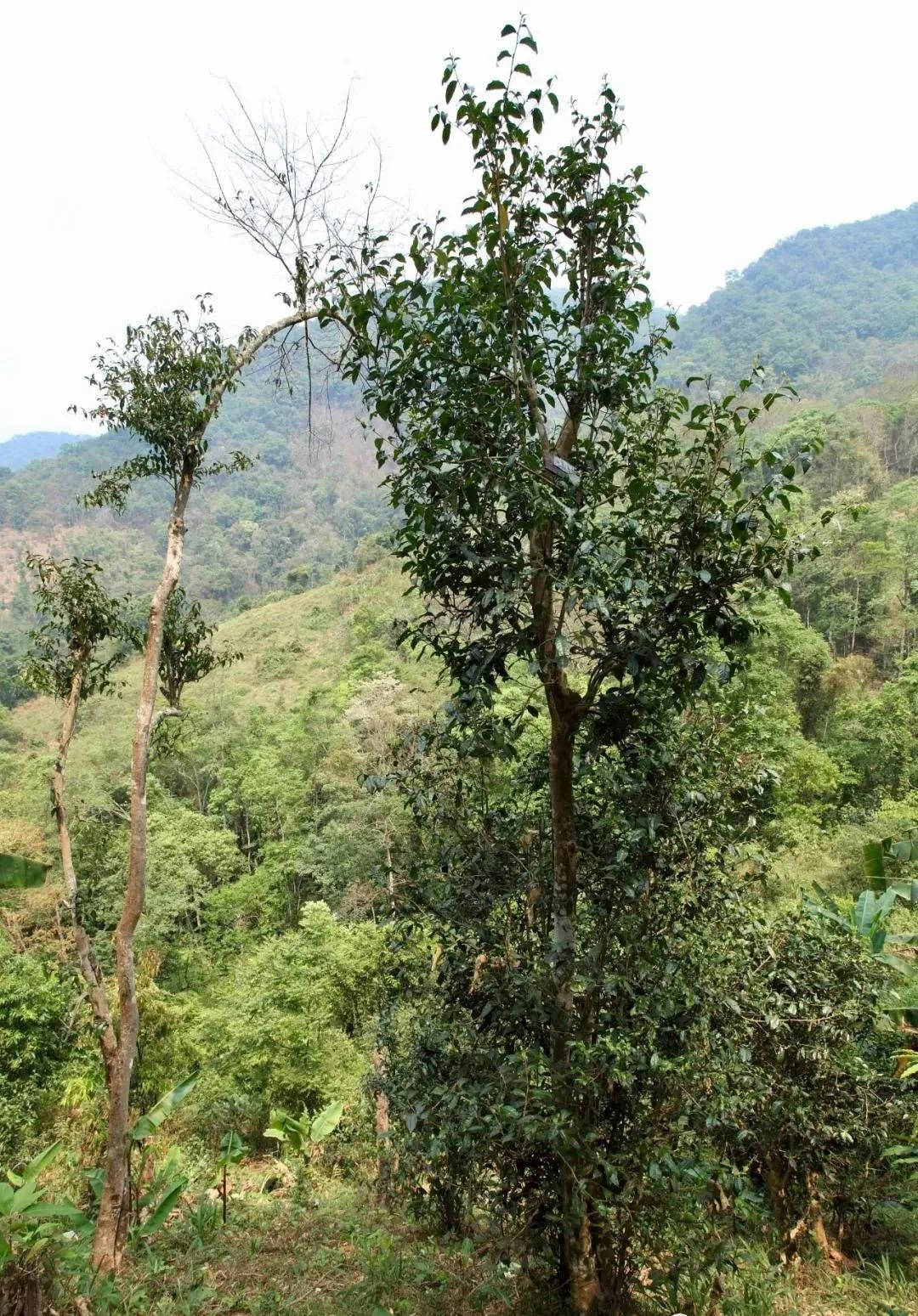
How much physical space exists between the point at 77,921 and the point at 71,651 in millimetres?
2215

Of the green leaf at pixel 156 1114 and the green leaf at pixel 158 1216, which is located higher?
the green leaf at pixel 156 1114

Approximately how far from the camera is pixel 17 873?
2.72 meters

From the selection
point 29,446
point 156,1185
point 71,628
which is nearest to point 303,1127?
point 156,1185

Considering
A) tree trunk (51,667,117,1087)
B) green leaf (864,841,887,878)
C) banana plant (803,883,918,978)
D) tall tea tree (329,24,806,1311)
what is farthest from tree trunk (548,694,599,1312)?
tree trunk (51,667,117,1087)

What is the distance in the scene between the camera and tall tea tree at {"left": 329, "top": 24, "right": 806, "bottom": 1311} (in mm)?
2668

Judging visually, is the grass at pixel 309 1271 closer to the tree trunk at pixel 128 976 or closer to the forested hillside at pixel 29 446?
the tree trunk at pixel 128 976

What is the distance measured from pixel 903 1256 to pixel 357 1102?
7.85 meters

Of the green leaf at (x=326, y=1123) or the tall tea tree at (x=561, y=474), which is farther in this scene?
the green leaf at (x=326, y=1123)

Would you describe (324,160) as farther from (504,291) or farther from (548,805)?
(548,805)

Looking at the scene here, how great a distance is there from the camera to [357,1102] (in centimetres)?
1131

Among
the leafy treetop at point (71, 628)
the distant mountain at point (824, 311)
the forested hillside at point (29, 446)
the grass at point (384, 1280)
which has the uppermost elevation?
the forested hillside at point (29, 446)

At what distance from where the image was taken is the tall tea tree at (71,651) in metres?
5.85

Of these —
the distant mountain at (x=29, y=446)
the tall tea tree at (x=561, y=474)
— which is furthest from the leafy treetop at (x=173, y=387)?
the distant mountain at (x=29, y=446)

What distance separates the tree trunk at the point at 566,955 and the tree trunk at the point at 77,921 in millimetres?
3328
